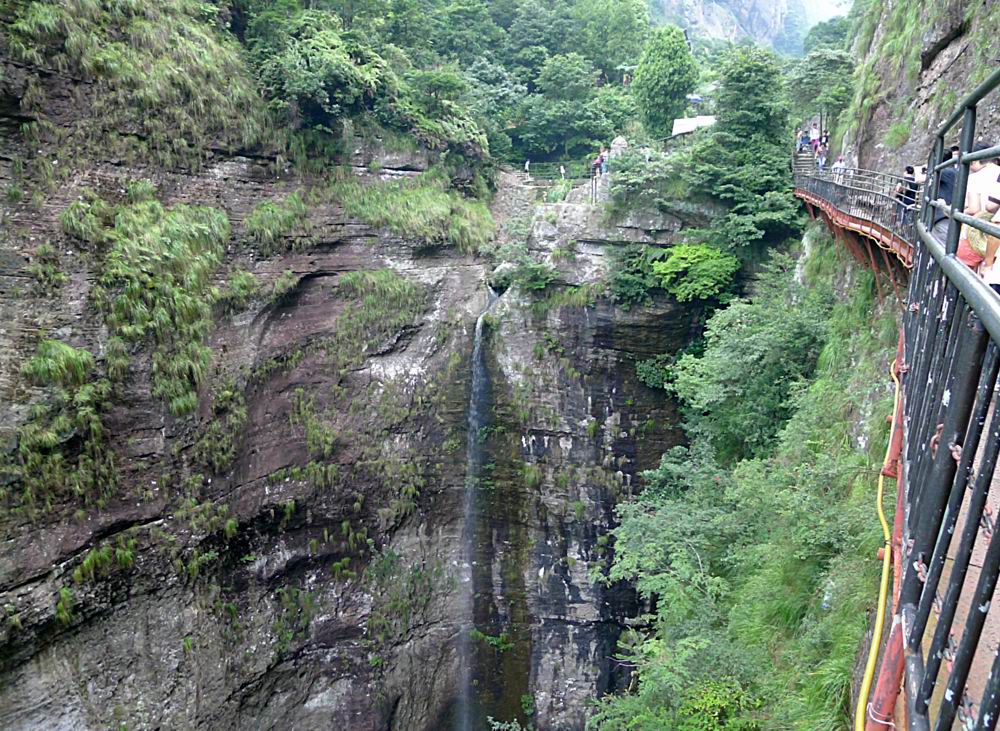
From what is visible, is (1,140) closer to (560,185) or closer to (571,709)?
(560,185)

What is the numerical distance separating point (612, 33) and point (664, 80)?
7026mm

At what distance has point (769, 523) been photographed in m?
9.08

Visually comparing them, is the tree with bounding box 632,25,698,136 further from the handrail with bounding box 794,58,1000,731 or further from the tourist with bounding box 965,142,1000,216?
the handrail with bounding box 794,58,1000,731

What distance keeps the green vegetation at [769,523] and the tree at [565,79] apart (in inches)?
412

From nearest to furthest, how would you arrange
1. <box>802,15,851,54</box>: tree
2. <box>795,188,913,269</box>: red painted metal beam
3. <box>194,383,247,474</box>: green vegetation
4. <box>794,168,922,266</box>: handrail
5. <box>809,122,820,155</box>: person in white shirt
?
<box>795,188,913,269</box>: red painted metal beam
<box>794,168,922,266</box>: handrail
<box>194,383,247,474</box>: green vegetation
<box>809,122,820,155</box>: person in white shirt
<box>802,15,851,54</box>: tree

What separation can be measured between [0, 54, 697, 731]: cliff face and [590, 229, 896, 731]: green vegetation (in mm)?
3159

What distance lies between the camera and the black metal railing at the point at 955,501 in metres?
1.52

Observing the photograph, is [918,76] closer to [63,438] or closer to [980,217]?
[980,217]

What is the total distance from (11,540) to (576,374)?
1115cm

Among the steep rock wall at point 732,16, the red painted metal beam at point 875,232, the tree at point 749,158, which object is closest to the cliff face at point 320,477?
the tree at point 749,158

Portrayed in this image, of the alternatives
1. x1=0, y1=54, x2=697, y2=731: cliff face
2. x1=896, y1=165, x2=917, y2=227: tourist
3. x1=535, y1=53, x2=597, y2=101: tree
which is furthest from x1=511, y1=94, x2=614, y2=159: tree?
x1=896, y1=165, x2=917, y2=227: tourist

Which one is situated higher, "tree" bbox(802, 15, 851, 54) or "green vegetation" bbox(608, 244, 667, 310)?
"tree" bbox(802, 15, 851, 54)

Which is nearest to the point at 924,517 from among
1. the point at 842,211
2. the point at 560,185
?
the point at 842,211

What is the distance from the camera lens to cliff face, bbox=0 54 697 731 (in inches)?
410
